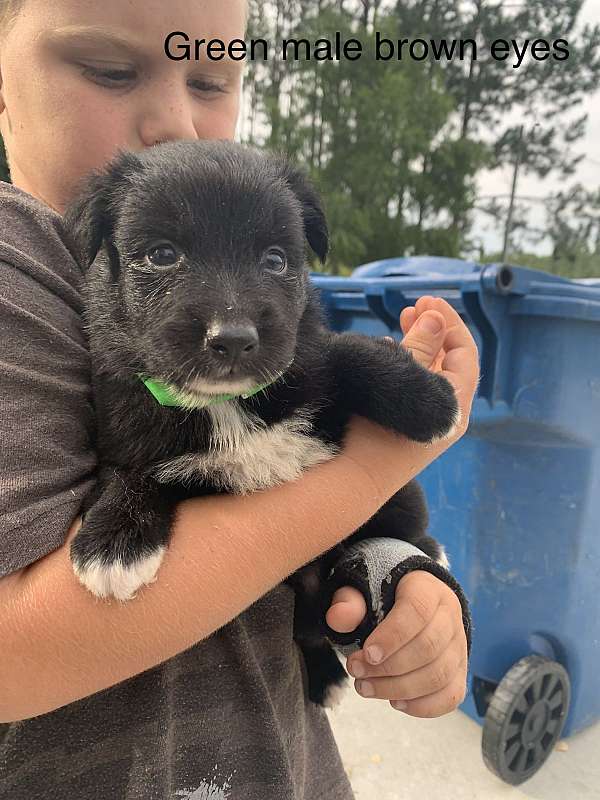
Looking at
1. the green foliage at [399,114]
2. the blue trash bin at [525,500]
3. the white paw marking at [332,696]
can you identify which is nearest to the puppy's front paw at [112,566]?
the white paw marking at [332,696]

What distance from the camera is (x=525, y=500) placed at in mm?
2223

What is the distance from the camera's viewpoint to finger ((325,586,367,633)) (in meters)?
1.09

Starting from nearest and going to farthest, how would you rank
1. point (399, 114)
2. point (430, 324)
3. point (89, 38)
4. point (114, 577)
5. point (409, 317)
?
1. point (114, 577)
2. point (89, 38)
3. point (430, 324)
4. point (409, 317)
5. point (399, 114)

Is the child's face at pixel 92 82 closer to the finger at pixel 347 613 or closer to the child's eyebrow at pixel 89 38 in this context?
the child's eyebrow at pixel 89 38

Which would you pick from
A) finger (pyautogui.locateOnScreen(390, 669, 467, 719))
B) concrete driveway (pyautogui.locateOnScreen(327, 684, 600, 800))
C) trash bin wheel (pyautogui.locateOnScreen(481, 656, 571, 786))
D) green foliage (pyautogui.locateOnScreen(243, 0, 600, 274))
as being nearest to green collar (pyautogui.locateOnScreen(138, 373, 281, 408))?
finger (pyautogui.locateOnScreen(390, 669, 467, 719))

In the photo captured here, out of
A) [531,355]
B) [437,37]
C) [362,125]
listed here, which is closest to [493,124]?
[437,37]

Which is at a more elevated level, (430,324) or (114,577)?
(430,324)

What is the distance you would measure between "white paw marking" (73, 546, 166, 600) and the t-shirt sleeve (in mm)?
61

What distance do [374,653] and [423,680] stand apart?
116 millimetres

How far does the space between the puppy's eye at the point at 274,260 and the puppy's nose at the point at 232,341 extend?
175 millimetres

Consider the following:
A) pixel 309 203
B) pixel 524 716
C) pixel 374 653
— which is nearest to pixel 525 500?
pixel 524 716

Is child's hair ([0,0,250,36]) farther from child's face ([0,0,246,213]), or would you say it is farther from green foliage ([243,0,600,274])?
green foliage ([243,0,600,274])

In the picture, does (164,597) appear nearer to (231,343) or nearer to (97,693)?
(97,693)

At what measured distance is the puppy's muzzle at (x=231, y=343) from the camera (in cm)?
93
